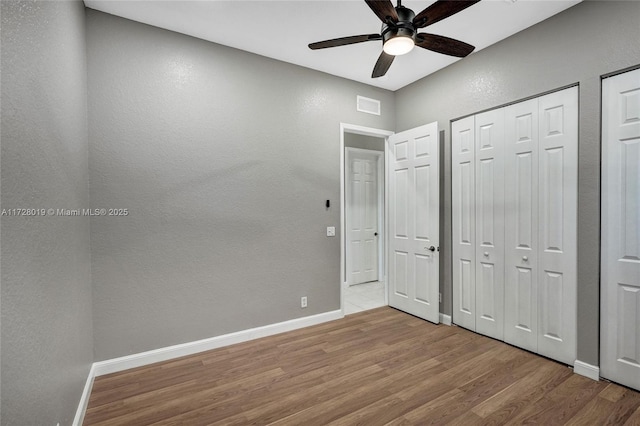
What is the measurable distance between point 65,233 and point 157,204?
99cm

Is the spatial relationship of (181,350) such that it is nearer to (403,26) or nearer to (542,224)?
(403,26)

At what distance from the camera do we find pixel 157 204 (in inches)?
104

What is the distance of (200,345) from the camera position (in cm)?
282

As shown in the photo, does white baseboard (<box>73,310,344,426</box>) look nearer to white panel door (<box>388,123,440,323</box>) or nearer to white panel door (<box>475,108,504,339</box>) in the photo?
white panel door (<box>388,123,440,323</box>)

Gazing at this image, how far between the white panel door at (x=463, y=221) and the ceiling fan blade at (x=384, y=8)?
191 centimetres

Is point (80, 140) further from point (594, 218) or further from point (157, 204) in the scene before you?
point (594, 218)

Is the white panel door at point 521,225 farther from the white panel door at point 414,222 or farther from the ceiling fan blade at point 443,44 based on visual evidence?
the ceiling fan blade at point 443,44

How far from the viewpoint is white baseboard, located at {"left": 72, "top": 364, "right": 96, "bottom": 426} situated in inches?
72.0

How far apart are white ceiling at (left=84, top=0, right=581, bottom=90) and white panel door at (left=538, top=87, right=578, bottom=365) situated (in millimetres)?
820

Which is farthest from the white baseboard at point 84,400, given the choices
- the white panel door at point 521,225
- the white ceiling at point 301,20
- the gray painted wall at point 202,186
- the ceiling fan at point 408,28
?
the white panel door at point 521,225

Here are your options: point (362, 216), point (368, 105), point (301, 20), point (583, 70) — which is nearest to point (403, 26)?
point (301, 20)

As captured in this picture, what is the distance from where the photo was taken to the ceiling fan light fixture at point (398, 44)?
188 cm

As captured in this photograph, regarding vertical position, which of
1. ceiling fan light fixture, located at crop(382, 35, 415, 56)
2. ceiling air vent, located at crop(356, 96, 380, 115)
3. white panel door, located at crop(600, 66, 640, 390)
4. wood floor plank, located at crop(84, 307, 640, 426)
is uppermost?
ceiling air vent, located at crop(356, 96, 380, 115)

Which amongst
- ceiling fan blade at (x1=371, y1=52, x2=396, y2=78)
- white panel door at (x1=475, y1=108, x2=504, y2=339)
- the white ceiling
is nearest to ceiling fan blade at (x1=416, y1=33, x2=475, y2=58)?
A: ceiling fan blade at (x1=371, y1=52, x2=396, y2=78)
